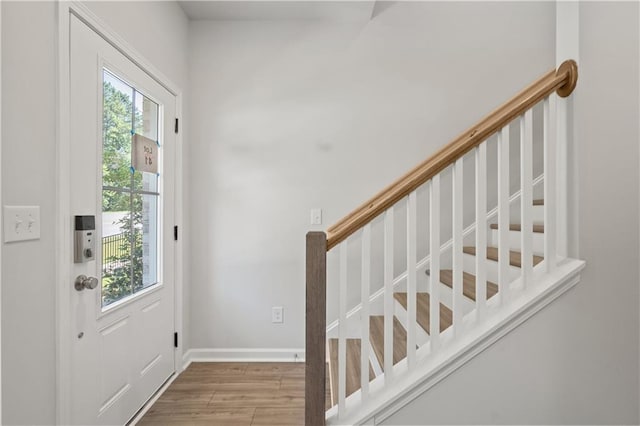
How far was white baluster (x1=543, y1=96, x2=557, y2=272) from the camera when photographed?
1.32m

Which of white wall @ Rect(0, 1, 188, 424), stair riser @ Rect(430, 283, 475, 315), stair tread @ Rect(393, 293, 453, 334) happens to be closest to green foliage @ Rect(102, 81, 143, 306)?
white wall @ Rect(0, 1, 188, 424)

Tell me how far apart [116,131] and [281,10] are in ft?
4.84

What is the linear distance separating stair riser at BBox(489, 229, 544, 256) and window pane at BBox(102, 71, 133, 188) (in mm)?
2028

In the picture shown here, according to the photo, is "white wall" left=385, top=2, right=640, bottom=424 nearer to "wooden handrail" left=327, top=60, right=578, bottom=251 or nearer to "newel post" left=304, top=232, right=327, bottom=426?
"wooden handrail" left=327, top=60, right=578, bottom=251

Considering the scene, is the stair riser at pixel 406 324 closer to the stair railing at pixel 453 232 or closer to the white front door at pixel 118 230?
the stair railing at pixel 453 232

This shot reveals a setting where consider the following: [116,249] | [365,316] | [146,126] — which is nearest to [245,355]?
[116,249]

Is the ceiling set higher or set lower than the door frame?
higher

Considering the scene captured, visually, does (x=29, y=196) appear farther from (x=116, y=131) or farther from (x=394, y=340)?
(x=394, y=340)

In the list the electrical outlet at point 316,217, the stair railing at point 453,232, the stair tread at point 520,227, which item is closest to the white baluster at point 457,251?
the stair railing at point 453,232

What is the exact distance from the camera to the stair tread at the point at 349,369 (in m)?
1.55

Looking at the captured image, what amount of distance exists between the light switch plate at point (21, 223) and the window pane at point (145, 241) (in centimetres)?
68

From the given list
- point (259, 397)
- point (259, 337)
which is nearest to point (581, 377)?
point (259, 397)

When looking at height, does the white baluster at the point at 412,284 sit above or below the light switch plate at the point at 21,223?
below

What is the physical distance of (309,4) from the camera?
2.26 meters
